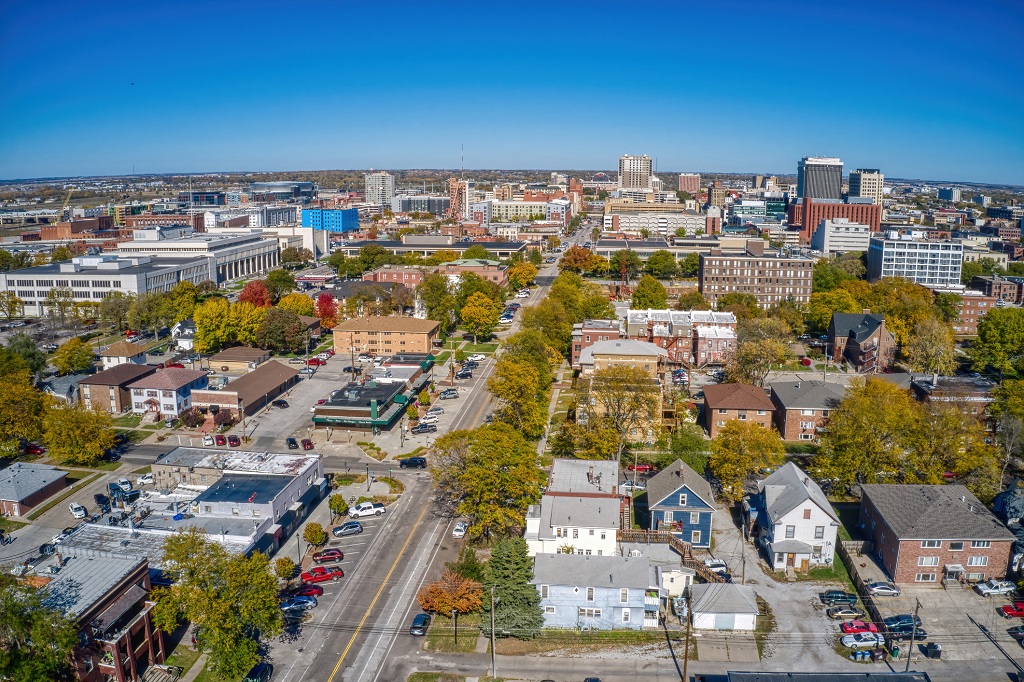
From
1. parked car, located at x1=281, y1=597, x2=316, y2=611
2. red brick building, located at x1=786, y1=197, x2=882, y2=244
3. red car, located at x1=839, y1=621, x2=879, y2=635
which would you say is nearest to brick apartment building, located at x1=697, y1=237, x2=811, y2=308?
red car, located at x1=839, y1=621, x2=879, y2=635

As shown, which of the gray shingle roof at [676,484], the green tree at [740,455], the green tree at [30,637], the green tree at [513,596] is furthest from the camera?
the green tree at [740,455]

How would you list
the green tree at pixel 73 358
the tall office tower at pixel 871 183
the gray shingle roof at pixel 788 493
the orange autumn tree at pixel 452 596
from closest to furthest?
1. the orange autumn tree at pixel 452 596
2. the gray shingle roof at pixel 788 493
3. the green tree at pixel 73 358
4. the tall office tower at pixel 871 183

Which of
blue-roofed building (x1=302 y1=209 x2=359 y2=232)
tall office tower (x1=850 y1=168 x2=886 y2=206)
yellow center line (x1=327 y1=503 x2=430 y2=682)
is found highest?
tall office tower (x1=850 y1=168 x2=886 y2=206)

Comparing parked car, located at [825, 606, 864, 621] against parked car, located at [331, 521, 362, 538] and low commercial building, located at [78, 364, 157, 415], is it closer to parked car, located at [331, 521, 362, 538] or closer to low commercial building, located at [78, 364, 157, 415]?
parked car, located at [331, 521, 362, 538]

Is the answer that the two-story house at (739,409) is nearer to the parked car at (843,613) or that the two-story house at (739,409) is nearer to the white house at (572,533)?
the white house at (572,533)

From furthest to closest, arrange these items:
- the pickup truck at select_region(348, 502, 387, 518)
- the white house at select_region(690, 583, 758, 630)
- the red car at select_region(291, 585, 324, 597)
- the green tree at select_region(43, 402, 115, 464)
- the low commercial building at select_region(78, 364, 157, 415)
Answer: the low commercial building at select_region(78, 364, 157, 415) → the green tree at select_region(43, 402, 115, 464) → the pickup truck at select_region(348, 502, 387, 518) → the red car at select_region(291, 585, 324, 597) → the white house at select_region(690, 583, 758, 630)

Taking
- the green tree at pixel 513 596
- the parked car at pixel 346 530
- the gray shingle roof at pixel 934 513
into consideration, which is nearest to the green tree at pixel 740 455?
the gray shingle roof at pixel 934 513

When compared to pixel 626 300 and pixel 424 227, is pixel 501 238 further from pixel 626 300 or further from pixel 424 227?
pixel 626 300
